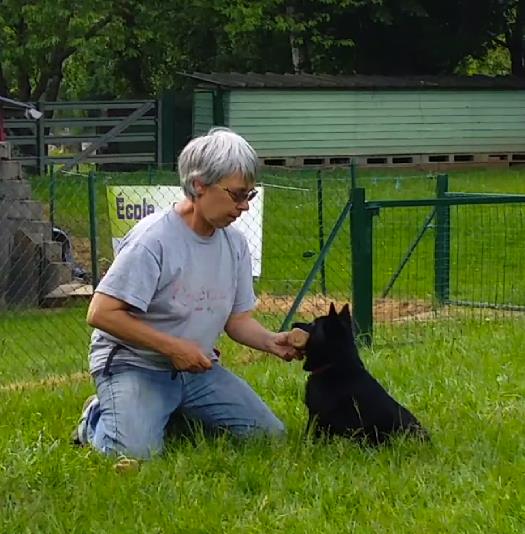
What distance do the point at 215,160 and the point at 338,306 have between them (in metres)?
5.55

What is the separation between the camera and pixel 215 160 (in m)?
4.62

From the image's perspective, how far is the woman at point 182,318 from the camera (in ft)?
15.3

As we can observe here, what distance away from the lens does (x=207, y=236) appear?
492 cm

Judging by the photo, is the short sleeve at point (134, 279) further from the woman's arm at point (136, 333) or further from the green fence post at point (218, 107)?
the green fence post at point (218, 107)

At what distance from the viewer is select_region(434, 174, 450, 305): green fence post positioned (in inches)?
384

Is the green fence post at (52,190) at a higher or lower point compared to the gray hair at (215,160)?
lower

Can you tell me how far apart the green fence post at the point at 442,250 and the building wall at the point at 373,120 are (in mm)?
15816

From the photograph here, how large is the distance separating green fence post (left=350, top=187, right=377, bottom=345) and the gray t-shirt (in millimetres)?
2562

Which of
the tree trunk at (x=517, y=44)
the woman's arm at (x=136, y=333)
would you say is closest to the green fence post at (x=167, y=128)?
the tree trunk at (x=517, y=44)

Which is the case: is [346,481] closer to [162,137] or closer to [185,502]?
[185,502]

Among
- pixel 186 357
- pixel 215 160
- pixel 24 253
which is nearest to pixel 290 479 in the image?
pixel 186 357

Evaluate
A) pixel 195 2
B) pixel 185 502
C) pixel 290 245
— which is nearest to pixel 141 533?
pixel 185 502

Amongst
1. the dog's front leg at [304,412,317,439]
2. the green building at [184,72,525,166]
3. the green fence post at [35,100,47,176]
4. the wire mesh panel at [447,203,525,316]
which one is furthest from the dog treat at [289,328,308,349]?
the green building at [184,72,525,166]

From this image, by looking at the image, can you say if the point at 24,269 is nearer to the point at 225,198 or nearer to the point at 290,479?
the point at 225,198
